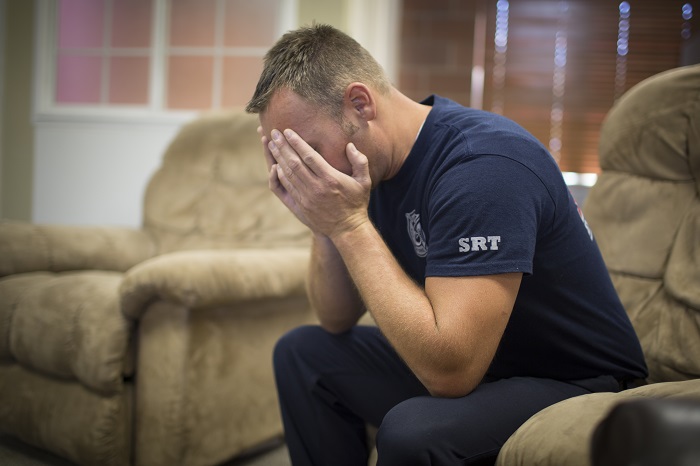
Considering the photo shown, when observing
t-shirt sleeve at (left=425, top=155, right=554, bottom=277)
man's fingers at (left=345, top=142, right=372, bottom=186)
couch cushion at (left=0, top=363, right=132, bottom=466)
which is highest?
man's fingers at (left=345, top=142, right=372, bottom=186)

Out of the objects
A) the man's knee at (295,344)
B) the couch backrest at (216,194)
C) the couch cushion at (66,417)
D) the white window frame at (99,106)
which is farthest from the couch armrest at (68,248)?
the man's knee at (295,344)

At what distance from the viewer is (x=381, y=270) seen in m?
0.98

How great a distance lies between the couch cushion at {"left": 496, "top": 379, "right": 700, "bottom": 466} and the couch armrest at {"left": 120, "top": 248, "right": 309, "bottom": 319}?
976mm

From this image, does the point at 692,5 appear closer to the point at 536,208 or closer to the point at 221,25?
the point at 221,25

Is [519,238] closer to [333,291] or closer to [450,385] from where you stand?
[450,385]

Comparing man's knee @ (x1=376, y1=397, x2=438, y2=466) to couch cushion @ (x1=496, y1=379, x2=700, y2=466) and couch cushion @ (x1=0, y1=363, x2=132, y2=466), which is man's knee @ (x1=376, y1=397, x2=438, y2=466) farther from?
couch cushion @ (x1=0, y1=363, x2=132, y2=466)

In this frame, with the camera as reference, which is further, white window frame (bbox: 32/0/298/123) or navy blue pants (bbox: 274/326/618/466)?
white window frame (bbox: 32/0/298/123)

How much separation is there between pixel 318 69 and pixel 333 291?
45cm

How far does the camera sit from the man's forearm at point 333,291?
4.18 feet

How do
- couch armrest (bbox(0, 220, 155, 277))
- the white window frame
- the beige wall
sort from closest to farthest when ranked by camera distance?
couch armrest (bbox(0, 220, 155, 277)) → the white window frame → the beige wall

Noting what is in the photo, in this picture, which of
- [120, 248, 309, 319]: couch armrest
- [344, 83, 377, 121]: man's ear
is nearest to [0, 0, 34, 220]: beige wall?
[120, 248, 309, 319]: couch armrest

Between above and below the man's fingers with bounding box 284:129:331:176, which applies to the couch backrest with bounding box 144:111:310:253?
below

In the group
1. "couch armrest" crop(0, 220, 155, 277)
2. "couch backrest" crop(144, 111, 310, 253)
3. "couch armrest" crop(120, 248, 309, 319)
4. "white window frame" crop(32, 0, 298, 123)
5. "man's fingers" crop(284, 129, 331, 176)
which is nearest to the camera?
"man's fingers" crop(284, 129, 331, 176)

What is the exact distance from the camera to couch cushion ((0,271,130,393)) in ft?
5.25
